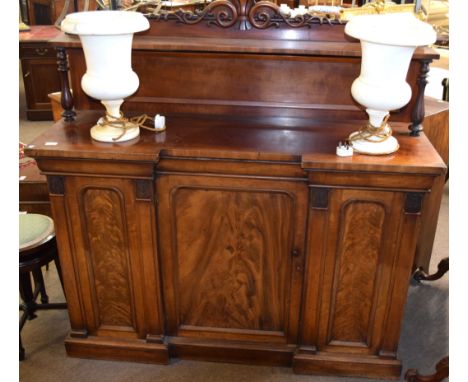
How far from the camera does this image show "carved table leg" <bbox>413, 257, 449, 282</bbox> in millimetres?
2609

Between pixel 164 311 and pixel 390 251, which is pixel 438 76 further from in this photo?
pixel 164 311

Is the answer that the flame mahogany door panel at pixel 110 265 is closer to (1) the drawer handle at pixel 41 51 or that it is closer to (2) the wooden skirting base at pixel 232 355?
(2) the wooden skirting base at pixel 232 355

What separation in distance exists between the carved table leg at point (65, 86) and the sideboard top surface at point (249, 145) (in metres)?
0.04

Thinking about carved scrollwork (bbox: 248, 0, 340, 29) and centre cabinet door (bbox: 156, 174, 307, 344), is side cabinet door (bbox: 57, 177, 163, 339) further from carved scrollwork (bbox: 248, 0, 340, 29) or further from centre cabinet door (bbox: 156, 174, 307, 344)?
carved scrollwork (bbox: 248, 0, 340, 29)

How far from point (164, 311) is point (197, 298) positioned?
152mm

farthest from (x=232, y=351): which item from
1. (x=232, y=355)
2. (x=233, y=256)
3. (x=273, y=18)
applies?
(x=273, y=18)

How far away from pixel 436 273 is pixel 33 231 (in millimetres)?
1972

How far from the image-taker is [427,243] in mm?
2680

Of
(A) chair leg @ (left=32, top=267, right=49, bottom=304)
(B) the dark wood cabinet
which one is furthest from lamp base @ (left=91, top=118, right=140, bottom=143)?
(B) the dark wood cabinet

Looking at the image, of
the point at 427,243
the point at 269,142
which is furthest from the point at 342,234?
the point at 427,243

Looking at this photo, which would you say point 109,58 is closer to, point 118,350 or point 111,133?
point 111,133

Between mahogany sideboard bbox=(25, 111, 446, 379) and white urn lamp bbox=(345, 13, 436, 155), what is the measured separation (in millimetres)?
87

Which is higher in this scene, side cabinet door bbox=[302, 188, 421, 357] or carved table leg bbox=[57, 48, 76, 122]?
carved table leg bbox=[57, 48, 76, 122]

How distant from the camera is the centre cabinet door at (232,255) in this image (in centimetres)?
186
